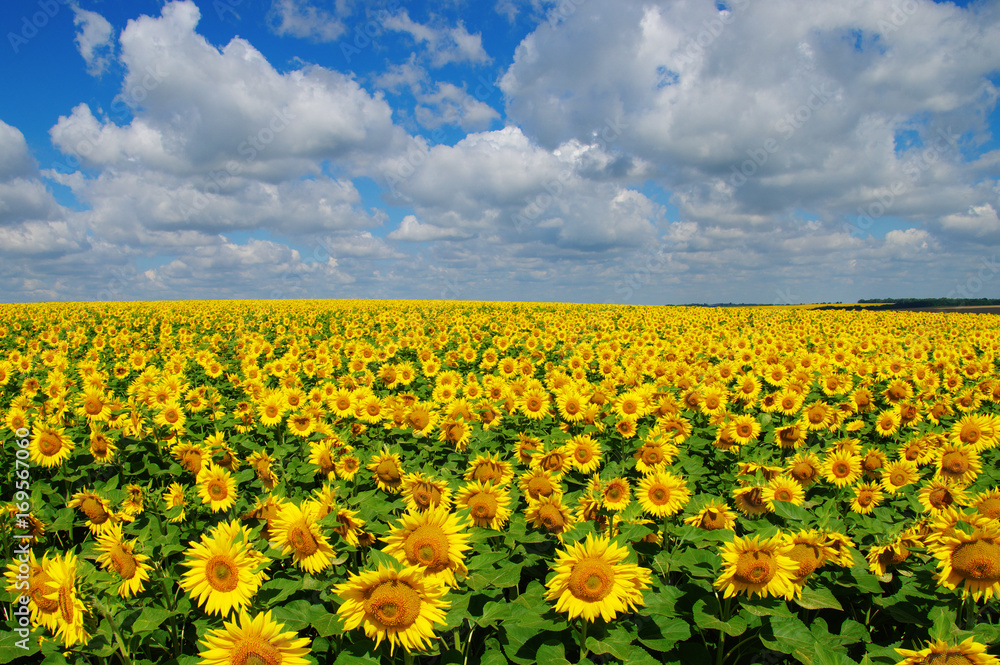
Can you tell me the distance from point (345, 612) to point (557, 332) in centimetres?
1386

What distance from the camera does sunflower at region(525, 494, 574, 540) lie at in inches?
133

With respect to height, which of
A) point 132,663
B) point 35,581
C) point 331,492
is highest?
point 331,492

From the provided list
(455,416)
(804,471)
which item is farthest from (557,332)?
(804,471)

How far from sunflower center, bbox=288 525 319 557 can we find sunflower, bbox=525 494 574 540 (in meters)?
1.45

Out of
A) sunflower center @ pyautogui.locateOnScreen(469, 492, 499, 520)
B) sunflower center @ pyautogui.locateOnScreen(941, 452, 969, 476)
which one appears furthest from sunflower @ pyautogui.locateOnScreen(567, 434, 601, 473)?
sunflower center @ pyautogui.locateOnScreen(941, 452, 969, 476)

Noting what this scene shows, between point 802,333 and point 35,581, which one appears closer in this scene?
point 35,581

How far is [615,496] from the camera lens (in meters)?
3.61

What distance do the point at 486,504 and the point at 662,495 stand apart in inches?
60.5

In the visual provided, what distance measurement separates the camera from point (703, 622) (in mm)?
2672

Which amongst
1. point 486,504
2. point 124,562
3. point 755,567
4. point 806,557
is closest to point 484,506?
point 486,504

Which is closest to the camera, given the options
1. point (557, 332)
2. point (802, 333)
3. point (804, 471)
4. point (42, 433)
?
point (804, 471)

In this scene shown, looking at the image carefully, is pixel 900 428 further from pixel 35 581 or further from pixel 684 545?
pixel 35 581

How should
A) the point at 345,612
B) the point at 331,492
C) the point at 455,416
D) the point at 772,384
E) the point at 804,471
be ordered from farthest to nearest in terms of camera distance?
the point at 772,384, the point at 455,416, the point at 804,471, the point at 331,492, the point at 345,612

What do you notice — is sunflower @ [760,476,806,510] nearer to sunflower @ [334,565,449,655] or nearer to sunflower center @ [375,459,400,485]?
sunflower @ [334,565,449,655]
